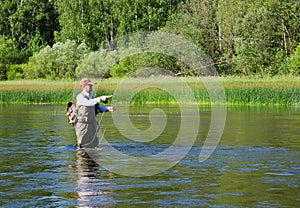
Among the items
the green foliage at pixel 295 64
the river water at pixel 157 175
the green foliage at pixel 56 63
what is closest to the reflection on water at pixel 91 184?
the river water at pixel 157 175

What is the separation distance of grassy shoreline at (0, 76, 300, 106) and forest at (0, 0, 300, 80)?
9.97 m

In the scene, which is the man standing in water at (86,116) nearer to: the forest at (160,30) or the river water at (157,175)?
the river water at (157,175)

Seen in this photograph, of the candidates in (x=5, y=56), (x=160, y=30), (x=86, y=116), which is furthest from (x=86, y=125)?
(x=5, y=56)

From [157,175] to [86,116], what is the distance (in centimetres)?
354

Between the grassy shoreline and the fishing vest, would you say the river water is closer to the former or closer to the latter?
the fishing vest

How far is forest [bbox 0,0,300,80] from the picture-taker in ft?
174

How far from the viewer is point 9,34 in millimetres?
78438

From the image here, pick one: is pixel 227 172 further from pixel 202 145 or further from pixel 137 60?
pixel 137 60

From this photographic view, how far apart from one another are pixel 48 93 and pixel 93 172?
95.9 ft

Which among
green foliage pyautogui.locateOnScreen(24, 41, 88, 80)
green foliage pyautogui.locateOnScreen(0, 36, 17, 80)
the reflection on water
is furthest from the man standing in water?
green foliage pyautogui.locateOnScreen(0, 36, 17, 80)

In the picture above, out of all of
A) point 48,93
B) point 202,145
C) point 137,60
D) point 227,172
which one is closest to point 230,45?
point 137,60

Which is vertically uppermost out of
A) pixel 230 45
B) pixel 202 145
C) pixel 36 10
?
pixel 36 10

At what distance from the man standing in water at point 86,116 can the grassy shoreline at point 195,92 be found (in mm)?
20728

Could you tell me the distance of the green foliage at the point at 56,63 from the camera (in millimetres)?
60156
